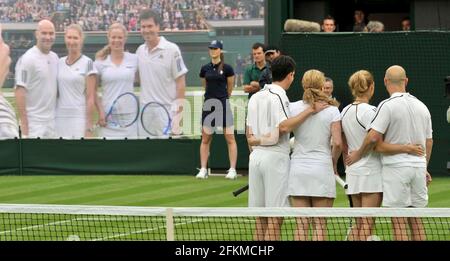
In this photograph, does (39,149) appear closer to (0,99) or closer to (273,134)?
(0,99)

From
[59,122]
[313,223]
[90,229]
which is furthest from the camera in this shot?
[59,122]

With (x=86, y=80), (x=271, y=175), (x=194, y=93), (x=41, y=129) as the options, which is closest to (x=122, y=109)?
(x=86, y=80)

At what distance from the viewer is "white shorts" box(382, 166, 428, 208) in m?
11.4

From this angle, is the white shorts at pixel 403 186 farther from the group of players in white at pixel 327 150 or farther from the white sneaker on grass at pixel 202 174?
the white sneaker on grass at pixel 202 174

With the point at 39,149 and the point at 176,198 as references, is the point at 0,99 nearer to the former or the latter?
the point at 39,149

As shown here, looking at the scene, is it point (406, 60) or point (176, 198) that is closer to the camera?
point (176, 198)

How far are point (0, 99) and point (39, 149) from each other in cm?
115

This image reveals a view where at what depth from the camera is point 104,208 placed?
34.4 feet

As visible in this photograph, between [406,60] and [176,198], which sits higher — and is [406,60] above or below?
above

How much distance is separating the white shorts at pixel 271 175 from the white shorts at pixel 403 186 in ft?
3.03

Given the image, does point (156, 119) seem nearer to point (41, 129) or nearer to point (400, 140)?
point (41, 129)

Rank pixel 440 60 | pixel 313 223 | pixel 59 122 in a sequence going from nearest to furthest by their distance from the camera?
pixel 313 223 < pixel 440 60 < pixel 59 122

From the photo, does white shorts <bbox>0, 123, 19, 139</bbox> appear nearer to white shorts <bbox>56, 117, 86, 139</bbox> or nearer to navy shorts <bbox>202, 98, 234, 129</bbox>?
white shorts <bbox>56, 117, 86, 139</bbox>

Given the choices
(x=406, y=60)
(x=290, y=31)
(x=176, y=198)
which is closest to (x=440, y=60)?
(x=406, y=60)
